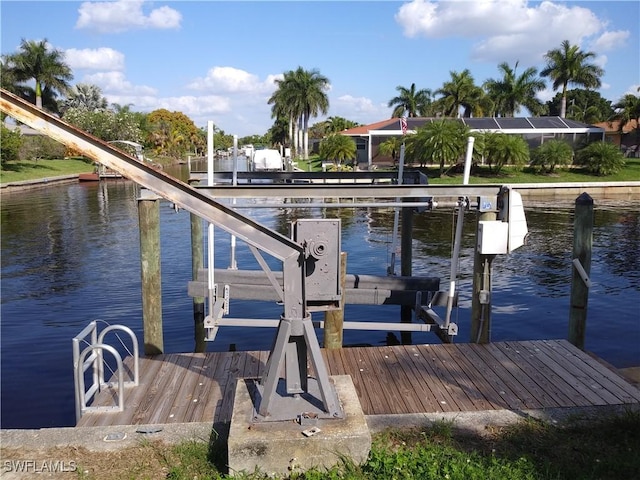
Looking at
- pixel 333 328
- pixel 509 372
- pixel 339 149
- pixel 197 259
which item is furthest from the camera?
pixel 339 149

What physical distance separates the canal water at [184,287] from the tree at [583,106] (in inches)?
2733

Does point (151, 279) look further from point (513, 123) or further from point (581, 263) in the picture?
point (513, 123)

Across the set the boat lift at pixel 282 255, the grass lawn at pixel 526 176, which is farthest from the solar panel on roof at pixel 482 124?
the boat lift at pixel 282 255

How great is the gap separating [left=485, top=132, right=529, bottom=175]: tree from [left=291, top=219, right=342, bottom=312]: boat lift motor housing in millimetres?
41157

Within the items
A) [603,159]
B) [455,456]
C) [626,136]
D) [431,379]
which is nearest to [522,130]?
[603,159]

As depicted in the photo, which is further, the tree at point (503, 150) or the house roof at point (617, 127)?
the house roof at point (617, 127)

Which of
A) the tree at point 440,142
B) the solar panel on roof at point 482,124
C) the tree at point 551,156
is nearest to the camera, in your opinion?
the tree at point 440,142

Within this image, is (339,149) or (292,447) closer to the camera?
(292,447)

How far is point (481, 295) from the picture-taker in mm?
7531

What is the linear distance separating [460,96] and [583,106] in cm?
4495

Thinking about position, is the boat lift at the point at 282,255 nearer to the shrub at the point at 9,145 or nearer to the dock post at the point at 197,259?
the dock post at the point at 197,259

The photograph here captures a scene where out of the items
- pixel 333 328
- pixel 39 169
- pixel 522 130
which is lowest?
pixel 333 328

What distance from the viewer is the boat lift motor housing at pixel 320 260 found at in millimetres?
5320

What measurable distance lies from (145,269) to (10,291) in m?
8.99
